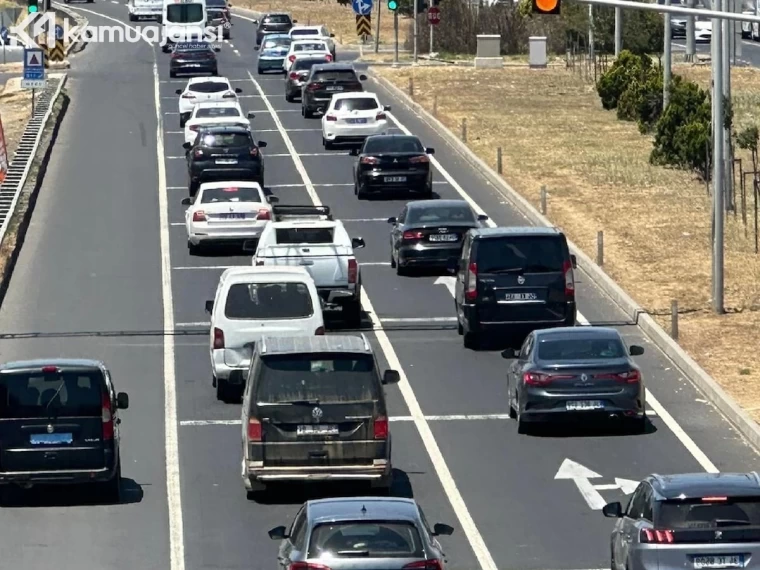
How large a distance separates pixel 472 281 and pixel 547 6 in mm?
5880

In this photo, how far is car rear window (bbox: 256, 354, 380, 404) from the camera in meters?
21.0

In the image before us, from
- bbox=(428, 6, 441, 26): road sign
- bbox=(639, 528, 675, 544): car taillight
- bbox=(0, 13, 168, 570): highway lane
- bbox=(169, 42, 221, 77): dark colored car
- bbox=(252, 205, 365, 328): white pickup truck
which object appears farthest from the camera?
bbox=(428, 6, 441, 26): road sign

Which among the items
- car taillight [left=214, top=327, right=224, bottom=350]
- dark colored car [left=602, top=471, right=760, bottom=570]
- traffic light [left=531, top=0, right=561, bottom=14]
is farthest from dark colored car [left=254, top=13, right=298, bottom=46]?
dark colored car [left=602, top=471, right=760, bottom=570]

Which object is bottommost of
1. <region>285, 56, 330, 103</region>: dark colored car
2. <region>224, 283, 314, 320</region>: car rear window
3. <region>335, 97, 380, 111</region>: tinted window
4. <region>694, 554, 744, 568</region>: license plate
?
<region>694, 554, 744, 568</region>: license plate

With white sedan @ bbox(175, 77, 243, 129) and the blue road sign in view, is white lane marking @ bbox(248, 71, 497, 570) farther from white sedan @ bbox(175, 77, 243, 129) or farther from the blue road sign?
the blue road sign

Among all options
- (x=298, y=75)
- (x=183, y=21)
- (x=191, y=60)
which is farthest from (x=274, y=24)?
(x=298, y=75)

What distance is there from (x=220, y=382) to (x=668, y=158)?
25.9 m

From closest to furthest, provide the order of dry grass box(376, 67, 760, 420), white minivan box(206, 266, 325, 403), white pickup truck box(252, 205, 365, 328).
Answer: white minivan box(206, 266, 325, 403) < white pickup truck box(252, 205, 365, 328) < dry grass box(376, 67, 760, 420)

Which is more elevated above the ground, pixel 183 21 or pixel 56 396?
pixel 183 21

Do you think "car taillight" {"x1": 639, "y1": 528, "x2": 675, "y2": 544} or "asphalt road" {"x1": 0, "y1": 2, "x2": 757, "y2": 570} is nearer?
"car taillight" {"x1": 639, "y1": 528, "x2": 675, "y2": 544}

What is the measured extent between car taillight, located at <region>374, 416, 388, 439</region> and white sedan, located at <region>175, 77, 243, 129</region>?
123ft

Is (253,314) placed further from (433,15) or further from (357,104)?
(433,15)

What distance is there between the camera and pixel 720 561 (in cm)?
1581

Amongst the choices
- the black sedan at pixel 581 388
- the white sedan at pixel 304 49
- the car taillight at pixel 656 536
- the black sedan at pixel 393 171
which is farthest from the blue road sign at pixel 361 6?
the car taillight at pixel 656 536
